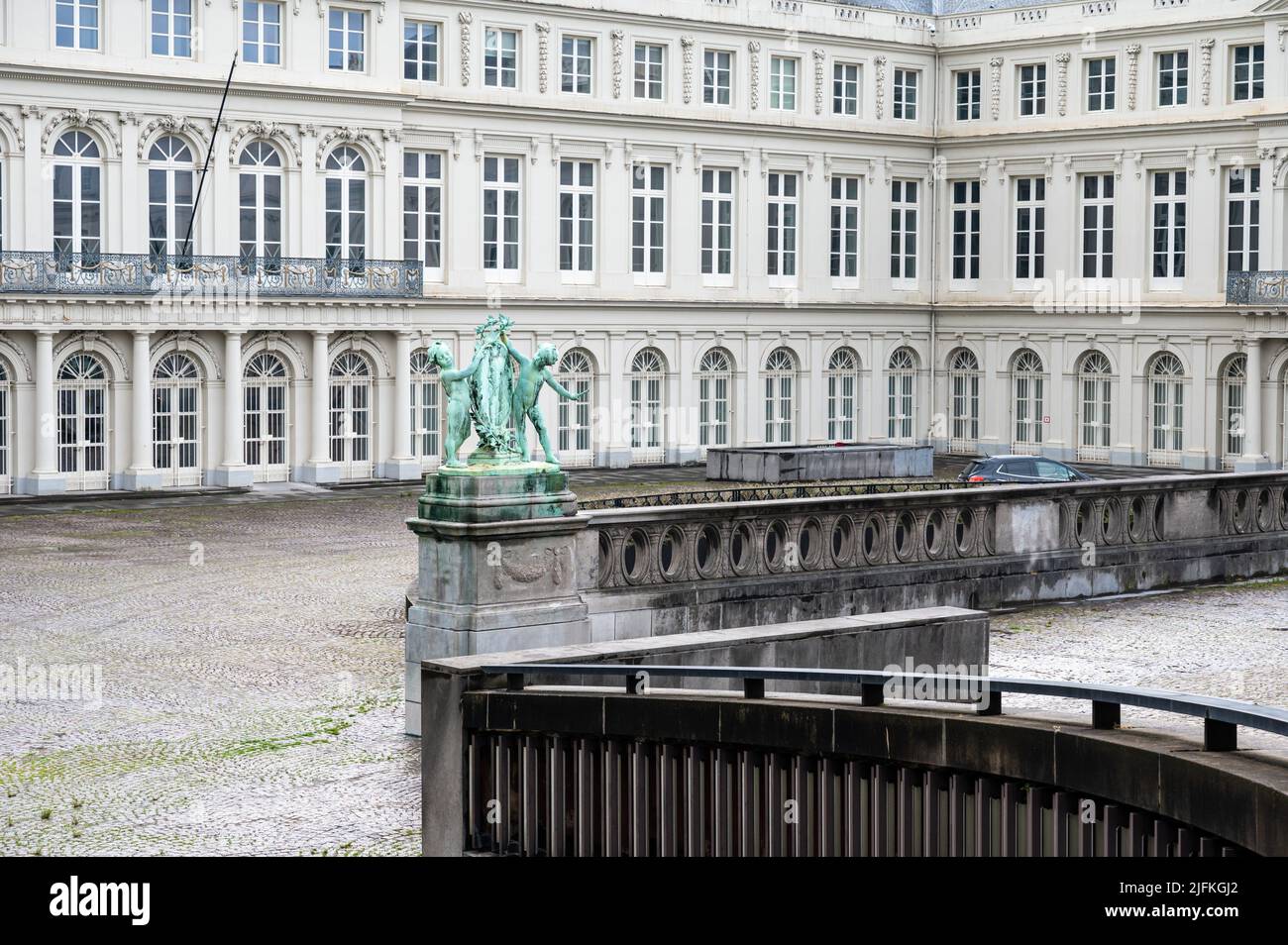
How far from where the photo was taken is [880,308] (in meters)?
56.2

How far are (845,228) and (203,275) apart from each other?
18343mm

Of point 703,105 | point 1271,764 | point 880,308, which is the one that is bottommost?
point 1271,764

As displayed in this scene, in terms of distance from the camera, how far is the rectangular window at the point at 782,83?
53.8 metres

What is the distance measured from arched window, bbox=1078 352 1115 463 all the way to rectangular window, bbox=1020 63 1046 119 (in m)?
6.31

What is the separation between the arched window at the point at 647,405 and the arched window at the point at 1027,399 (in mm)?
9564

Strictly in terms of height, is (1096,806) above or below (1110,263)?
below

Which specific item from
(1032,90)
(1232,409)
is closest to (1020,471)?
(1232,409)

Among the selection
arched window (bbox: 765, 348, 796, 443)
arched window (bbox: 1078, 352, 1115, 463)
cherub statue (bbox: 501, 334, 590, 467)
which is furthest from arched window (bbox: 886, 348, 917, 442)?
cherub statue (bbox: 501, 334, 590, 467)

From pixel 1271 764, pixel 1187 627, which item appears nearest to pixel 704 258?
pixel 1187 627

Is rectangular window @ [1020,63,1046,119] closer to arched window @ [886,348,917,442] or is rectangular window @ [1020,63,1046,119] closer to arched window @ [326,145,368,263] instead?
arched window @ [886,348,917,442]

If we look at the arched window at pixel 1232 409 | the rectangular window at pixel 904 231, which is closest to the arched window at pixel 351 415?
the rectangular window at pixel 904 231
